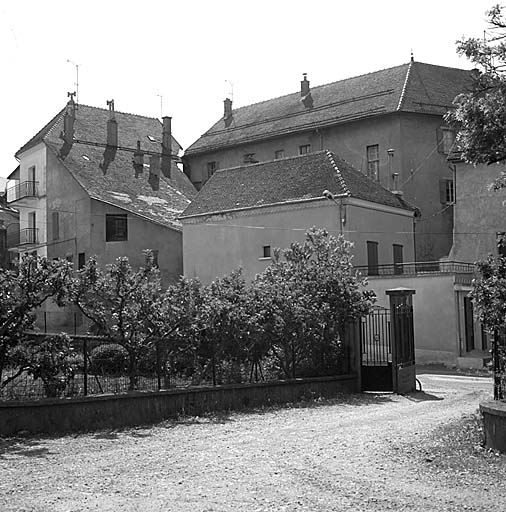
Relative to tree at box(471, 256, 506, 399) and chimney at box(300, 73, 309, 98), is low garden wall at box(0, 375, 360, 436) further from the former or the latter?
chimney at box(300, 73, 309, 98)

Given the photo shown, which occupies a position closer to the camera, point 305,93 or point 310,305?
point 310,305

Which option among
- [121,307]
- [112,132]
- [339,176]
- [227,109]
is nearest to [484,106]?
[121,307]

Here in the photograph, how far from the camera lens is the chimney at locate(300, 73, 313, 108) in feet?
175

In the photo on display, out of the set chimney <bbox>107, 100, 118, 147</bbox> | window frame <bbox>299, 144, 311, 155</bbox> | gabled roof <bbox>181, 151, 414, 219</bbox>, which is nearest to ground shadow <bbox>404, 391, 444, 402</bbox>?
gabled roof <bbox>181, 151, 414, 219</bbox>

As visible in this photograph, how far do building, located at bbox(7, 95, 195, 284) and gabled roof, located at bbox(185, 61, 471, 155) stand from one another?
5.61m

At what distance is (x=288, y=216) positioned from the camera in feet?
122

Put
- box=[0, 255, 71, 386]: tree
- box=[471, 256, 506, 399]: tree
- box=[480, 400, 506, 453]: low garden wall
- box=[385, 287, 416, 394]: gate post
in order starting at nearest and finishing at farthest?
box=[480, 400, 506, 453]: low garden wall, box=[471, 256, 506, 399]: tree, box=[0, 255, 71, 386]: tree, box=[385, 287, 416, 394]: gate post

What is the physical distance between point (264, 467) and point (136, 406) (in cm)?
553

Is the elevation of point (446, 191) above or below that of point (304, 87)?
below

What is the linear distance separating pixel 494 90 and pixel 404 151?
109 feet

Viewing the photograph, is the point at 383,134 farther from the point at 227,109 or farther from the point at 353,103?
the point at 227,109

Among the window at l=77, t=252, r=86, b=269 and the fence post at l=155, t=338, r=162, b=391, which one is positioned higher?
the window at l=77, t=252, r=86, b=269

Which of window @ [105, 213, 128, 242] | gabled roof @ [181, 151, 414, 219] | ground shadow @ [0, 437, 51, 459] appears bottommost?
ground shadow @ [0, 437, 51, 459]

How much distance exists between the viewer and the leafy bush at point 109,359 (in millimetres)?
16047
